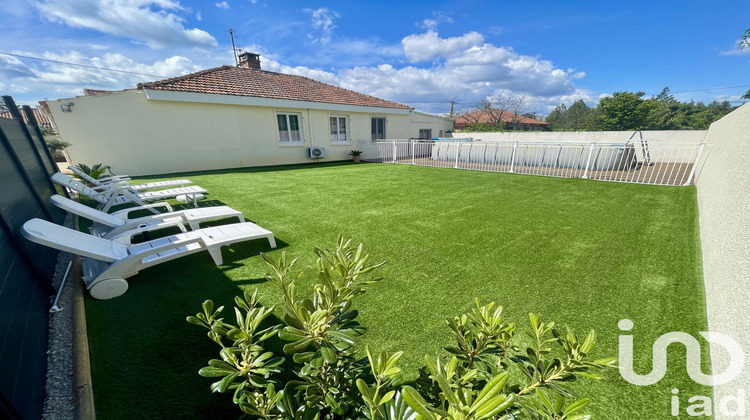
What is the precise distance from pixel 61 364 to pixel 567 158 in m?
15.1

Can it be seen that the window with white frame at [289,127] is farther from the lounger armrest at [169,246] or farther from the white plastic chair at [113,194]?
the lounger armrest at [169,246]

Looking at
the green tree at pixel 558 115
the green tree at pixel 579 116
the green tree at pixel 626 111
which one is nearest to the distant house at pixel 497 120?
the green tree at pixel 579 116

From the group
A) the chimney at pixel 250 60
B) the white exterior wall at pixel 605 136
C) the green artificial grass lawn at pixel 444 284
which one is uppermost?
the chimney at pixel 250 60

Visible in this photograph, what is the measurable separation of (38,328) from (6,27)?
18.9 m

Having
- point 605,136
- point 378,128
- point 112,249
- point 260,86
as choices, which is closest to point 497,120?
point 605,136

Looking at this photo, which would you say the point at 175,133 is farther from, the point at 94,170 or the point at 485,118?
the point at 485,118

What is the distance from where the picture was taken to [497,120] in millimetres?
38281

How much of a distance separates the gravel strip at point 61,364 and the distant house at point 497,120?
36.9 metres

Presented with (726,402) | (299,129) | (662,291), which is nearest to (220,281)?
(726,402)

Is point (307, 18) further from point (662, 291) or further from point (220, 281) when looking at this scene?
point (662, 291)

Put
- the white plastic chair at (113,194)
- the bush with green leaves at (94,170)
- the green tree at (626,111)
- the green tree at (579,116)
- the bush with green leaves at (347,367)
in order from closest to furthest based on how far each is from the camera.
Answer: the bush with green leaves at (347,367) < the white plastic chair at (113,194) < the bush with green leaves at (94,170) < the green tree at (626,111) < the green tree at (579,116)

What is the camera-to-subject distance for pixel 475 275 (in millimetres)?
3260

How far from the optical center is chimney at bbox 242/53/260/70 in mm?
16266

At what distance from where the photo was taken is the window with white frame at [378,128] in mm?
17844
